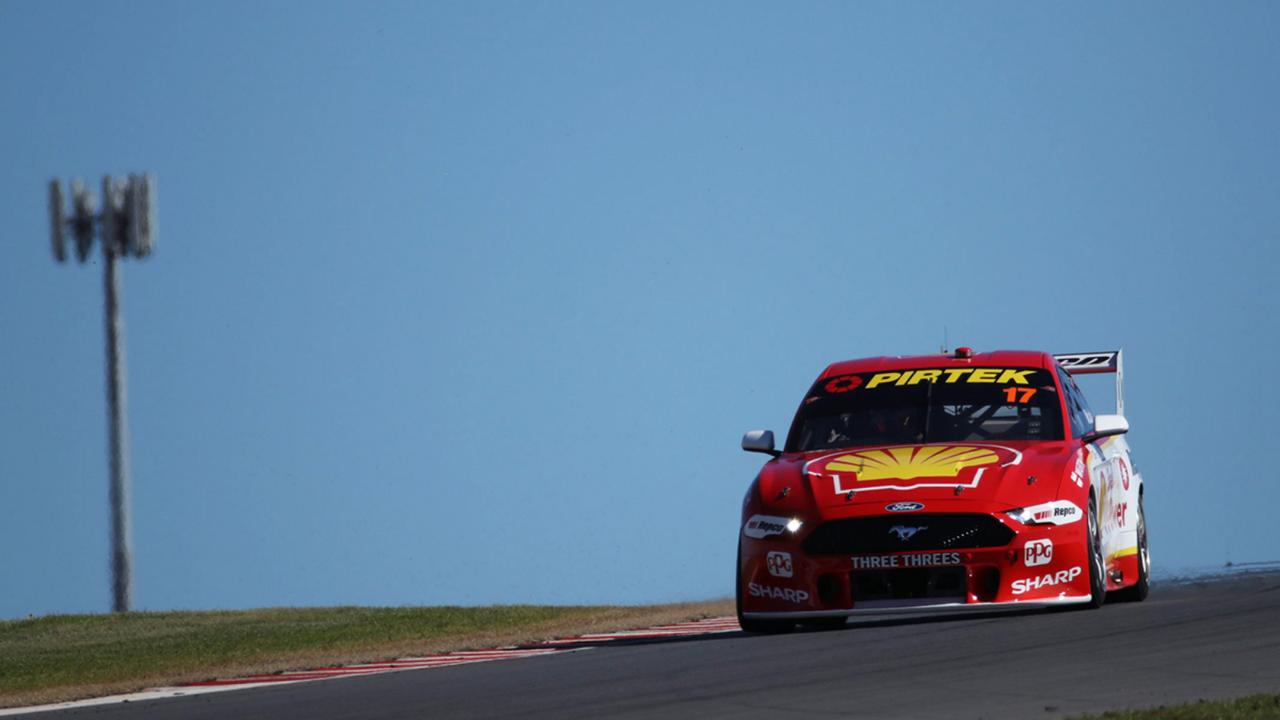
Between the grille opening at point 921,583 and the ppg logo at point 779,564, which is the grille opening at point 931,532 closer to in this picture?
the grille opening at point 921,583

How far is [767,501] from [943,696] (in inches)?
139

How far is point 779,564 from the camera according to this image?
36.7ft

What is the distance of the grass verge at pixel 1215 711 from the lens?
6898mm

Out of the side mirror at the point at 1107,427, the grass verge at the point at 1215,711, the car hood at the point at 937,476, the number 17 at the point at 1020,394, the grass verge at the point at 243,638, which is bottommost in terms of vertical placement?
the grass verge at the point at 243,638

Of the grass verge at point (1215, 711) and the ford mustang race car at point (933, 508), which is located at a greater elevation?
the ford mustang race car at point (933, 508)

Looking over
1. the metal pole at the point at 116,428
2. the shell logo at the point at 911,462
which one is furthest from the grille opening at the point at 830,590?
the metal pole at the point at 116,428

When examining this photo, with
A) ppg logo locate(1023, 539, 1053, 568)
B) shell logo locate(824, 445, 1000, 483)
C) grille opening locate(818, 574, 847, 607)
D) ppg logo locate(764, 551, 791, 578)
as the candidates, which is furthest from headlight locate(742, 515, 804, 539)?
ppg logo locate(1023, 539, 1053, 568)

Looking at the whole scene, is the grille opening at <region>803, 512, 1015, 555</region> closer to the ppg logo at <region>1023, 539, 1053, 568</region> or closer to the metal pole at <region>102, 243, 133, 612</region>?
the ppg logo at <region>1023, 539, 1053, 568</region>

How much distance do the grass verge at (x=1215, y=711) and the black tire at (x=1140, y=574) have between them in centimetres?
570

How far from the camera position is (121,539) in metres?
40.9

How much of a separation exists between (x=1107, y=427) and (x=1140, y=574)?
1627 millimetres

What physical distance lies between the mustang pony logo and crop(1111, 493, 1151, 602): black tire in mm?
2683

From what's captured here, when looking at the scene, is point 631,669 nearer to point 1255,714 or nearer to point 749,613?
point 749,613

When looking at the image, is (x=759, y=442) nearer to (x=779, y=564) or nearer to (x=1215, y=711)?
(x=779, y=564)
